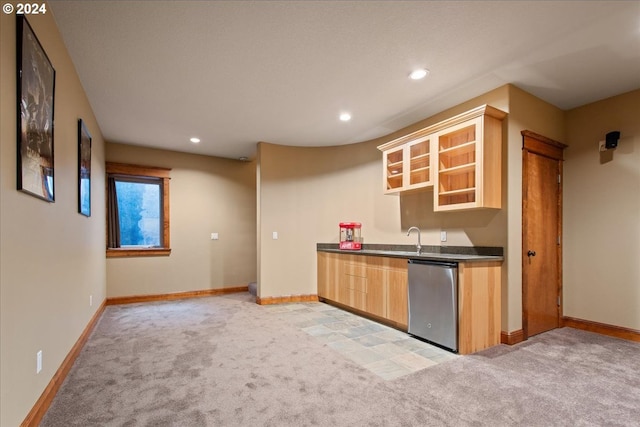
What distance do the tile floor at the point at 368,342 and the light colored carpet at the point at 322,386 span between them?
0.40ft

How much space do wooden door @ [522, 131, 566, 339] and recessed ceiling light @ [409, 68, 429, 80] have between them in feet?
4.47

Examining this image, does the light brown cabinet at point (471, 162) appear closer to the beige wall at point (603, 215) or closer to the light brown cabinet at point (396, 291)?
the light brown cabinet at point (396, 291)

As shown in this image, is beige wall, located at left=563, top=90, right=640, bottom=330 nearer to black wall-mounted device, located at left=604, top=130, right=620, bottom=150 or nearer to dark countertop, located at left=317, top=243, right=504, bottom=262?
black wall-mounted device, located at left=604, top=130, right=620, bottom=150

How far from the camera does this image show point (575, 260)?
3.86 m

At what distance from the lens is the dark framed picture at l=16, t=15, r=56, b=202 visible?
5.60ft

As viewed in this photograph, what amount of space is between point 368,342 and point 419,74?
2.78 m

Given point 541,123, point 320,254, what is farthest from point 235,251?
point 541,123

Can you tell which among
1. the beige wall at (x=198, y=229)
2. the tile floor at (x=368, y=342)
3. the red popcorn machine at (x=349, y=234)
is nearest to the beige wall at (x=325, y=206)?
the red popcorn machine at (x=349, y=234)

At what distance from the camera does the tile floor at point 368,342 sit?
2801mm

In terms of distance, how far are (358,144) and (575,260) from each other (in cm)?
339

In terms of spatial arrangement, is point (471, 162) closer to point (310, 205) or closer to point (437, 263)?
point (437, 263)

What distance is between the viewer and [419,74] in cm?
306

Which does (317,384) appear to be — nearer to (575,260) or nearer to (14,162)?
(14,162)

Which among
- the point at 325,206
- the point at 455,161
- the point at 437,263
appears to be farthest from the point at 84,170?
the point at 455,161
